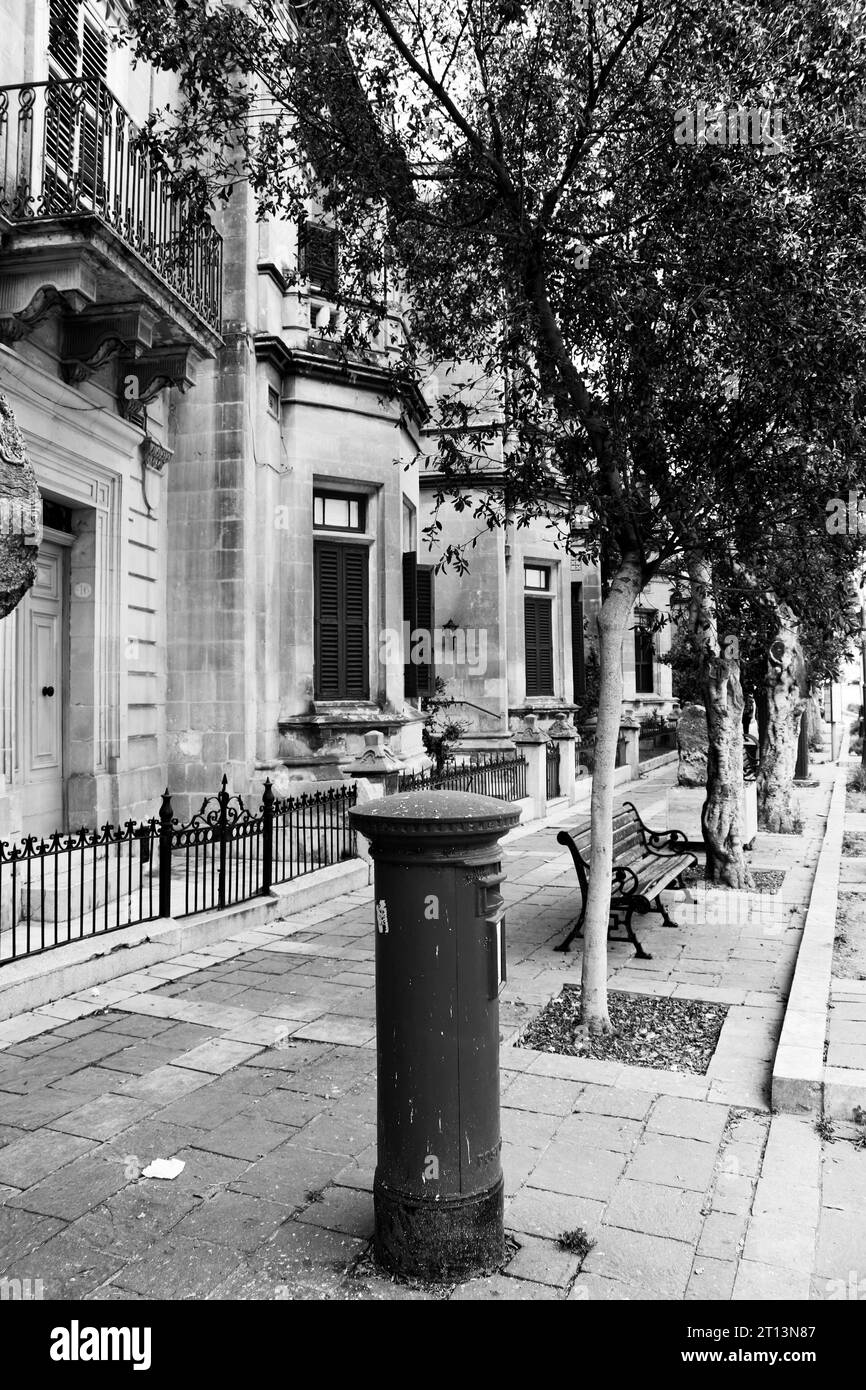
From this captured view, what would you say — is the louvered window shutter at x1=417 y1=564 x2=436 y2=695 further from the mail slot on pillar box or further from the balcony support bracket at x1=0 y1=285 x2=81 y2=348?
the mail slot on pillar box

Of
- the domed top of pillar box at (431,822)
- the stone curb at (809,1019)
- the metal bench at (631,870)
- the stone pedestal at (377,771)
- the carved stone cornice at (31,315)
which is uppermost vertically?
the carved stone cornice at (31,315)

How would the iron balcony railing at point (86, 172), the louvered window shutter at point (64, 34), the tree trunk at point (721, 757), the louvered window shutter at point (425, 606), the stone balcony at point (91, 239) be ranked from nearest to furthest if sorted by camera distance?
the stone balcony at point (91, 239)
the iron balcony railing at point (86, 172)
the louvered window shutter at point (64, 34)
the tree trunk at point (721, 757)
the louvered window shutter at point (425, 606)

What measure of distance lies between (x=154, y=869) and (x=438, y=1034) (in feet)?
24.8

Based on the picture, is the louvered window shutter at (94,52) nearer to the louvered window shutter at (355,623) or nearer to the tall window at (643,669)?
the louvered window shutter at (355,623)

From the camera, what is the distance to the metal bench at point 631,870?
720cm

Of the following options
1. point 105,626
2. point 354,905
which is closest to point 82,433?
point 105,626

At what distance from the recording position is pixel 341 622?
43.7 ft

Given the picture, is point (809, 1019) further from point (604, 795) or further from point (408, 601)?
point (408, 601)

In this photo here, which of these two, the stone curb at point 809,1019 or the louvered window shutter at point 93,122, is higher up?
the louvered window shutter at point 93,122

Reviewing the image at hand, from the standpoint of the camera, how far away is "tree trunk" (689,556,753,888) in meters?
9.62

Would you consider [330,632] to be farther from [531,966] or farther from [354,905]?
[531,966]

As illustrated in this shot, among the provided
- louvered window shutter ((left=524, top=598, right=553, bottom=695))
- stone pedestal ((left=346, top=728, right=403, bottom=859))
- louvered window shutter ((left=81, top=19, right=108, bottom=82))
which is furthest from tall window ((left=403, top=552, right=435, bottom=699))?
louvered window shutter ((left=81, top=19, right=108, bottom=82))

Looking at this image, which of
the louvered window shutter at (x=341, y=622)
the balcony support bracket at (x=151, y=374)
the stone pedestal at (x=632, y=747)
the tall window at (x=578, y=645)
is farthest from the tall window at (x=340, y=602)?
the stone pedestal at (x=632, y=747)

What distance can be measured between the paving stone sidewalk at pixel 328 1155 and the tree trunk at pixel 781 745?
7293 mm
